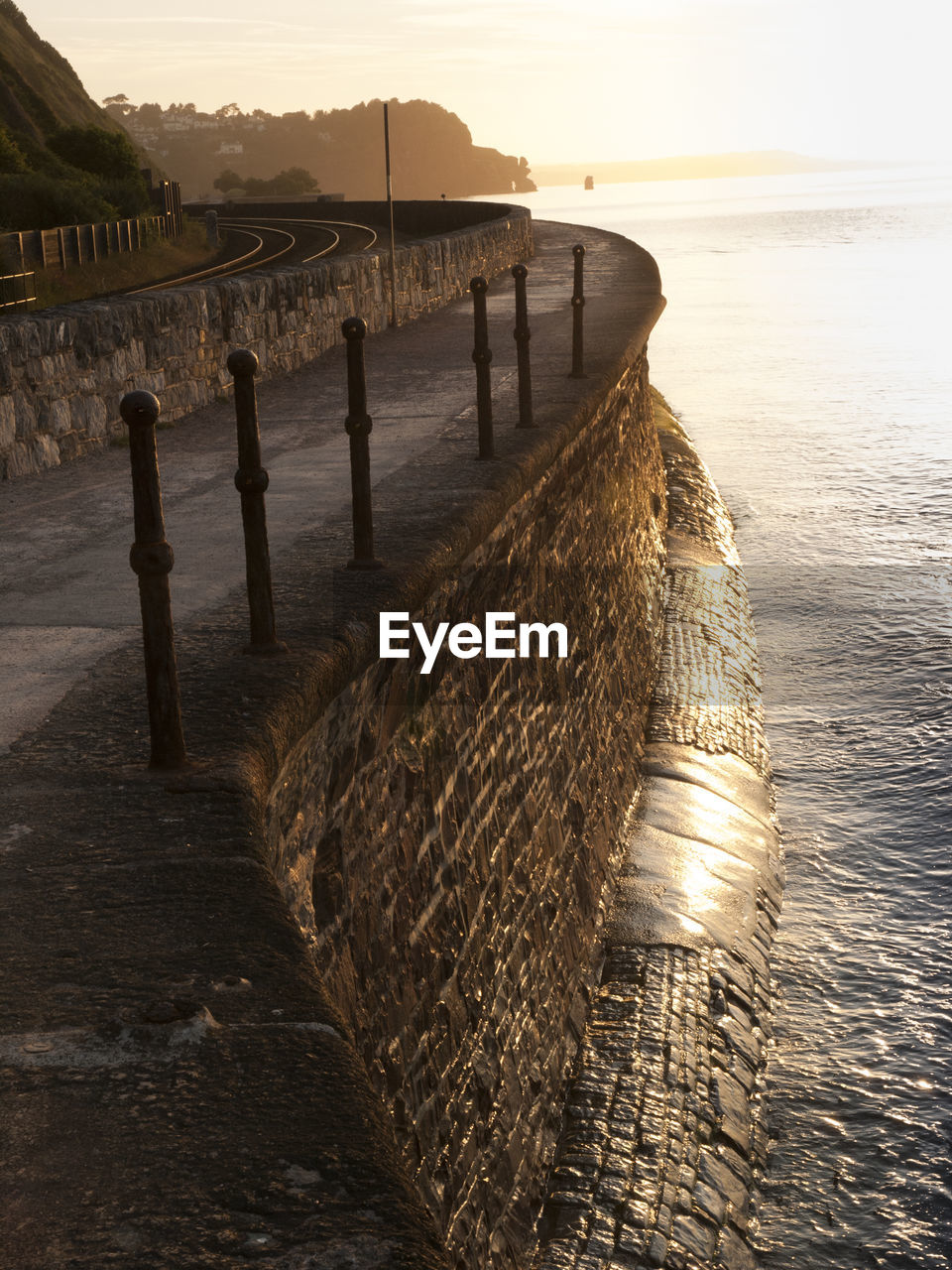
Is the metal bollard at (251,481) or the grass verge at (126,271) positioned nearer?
the metal bollard at (251,481)

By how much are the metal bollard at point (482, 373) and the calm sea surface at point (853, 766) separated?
14.8 feet

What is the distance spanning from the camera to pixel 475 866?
610cm

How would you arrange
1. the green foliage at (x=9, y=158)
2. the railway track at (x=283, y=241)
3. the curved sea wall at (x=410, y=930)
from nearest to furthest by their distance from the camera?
the curved sea wall at (x=410, y=930) < the railway track at (x=283, y=241) < the green foliage at (x=9, y=158)

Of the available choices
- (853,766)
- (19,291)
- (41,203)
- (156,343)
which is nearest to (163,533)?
(156,343)

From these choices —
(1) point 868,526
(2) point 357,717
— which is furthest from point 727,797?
(1) point 868,526

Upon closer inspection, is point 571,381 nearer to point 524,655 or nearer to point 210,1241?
point 524,655

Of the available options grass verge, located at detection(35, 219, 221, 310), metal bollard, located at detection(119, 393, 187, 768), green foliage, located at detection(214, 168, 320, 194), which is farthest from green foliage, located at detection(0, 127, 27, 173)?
metal bollard, located at detection(119, 393, 187, 768)

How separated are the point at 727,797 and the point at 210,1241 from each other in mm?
10930

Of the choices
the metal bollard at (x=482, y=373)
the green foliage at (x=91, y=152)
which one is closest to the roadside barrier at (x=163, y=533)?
the metal bollard at (x=482, y=373)

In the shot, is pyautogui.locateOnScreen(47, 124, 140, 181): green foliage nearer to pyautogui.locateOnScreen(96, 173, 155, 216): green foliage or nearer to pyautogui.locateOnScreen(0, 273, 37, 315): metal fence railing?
pyautogui.locateOnScreen(96, 173, 155, 216): green foliage

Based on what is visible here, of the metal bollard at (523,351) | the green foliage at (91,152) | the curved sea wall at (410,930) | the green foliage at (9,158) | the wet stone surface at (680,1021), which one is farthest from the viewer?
the green foliage at (91,152)

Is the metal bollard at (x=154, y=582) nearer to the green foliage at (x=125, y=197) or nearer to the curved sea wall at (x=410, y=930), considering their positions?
the curved sea wall at (x=410, y=930)

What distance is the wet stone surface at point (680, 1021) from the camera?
21.7 feet

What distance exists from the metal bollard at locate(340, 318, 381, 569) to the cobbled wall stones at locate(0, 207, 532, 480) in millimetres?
2828
